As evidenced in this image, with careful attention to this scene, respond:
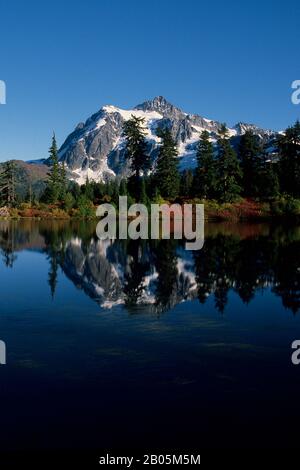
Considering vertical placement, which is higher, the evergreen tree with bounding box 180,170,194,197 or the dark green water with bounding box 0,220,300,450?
the evergreen tree with bounding box 180,170,194,197

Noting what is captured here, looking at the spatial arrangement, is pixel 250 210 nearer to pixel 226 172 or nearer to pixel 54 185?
pixel 226 172

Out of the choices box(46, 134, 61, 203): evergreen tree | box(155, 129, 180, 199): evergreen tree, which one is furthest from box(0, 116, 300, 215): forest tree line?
box(46, 134, 61, 203): evergreen tree

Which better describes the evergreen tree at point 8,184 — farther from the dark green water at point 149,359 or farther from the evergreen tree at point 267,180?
the dark green water at point 149,359

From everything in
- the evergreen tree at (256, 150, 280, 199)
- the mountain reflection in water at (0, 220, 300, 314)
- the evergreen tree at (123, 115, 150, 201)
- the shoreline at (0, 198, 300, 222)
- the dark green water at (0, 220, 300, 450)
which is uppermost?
the evergreen tree at (123, 115, 150, 201)

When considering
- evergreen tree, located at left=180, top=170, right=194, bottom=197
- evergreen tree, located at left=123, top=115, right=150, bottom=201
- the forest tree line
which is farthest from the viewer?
evergreen tree, located at left=180, top=170, right=194, bottom=197

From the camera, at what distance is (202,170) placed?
8812 cm

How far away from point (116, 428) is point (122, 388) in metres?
1.69

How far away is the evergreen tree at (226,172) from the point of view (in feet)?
275

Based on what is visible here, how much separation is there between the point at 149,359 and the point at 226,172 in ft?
249

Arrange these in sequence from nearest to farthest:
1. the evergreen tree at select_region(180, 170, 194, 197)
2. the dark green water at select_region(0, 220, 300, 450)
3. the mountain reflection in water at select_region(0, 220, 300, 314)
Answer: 1. the dark green water at select_region(0, 220, 300, 450)
2. the mountain reflection in water at select_region(0, 220, 300, 314)
3. the evergreen tree at select_region(180, 170, 194, 197)

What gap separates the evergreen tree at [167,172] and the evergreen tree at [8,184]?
4126 centimetres

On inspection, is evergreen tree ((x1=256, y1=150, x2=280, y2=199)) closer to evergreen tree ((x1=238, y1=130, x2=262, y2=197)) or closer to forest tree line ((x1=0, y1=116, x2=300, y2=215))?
forest tree line ((x1=0, y1=116, x2=300, y2=215))

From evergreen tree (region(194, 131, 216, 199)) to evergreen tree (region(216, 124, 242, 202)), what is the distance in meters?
1.27

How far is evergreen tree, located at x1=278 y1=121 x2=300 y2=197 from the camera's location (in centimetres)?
8569
